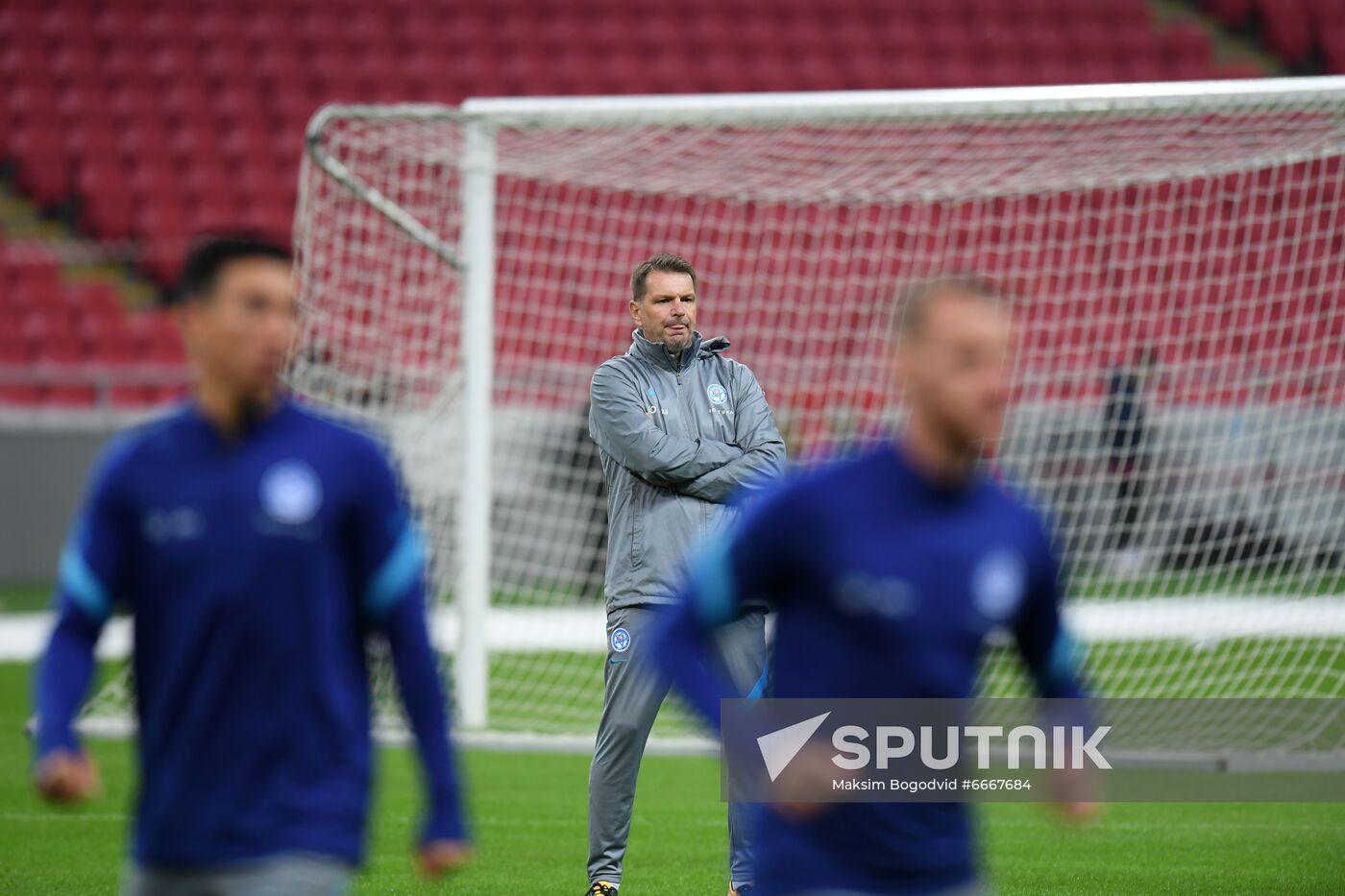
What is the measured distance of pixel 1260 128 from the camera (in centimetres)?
977

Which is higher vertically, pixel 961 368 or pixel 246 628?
pixel 961 368

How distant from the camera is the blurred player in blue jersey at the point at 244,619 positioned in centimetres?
282

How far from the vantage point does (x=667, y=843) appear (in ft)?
24.0

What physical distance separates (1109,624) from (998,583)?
11678 millimetres

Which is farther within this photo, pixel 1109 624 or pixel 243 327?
pixel 1109 624

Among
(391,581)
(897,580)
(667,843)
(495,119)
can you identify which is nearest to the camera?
(897,580)

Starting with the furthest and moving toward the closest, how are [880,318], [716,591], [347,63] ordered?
[347,63] → [880,318] → [716,591]

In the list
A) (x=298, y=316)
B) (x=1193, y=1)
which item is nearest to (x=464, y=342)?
(x=298, y=316)

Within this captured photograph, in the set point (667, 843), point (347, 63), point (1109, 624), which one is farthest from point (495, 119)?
point (347, 63)

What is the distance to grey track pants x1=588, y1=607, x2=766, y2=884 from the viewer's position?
5617 mm

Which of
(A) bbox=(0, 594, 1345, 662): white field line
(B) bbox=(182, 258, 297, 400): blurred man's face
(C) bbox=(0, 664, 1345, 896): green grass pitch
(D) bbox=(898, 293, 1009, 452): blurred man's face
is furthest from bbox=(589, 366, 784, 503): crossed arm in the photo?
(A) bbox=(0, 594, 1345, 662): white field line

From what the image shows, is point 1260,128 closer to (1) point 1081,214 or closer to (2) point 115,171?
(1) point 1081,214

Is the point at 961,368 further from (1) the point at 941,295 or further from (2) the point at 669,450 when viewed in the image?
(2) the point at 669,450

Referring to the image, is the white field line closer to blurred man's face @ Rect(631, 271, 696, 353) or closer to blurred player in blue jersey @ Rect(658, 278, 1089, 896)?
blurred man's face @ Rect(631, 271, 696, 353)
